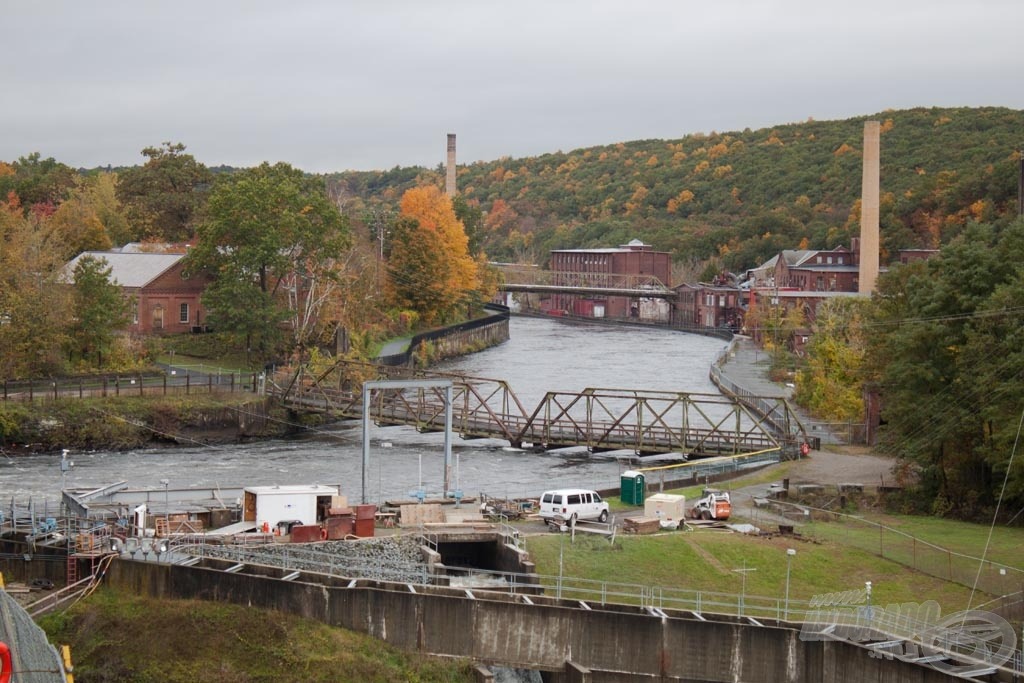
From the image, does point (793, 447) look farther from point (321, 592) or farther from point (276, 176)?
point (276, 176)

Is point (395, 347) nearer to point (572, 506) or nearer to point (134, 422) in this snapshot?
point (134, 422)

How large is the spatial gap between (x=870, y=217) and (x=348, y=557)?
352 ft

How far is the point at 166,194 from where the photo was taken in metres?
127

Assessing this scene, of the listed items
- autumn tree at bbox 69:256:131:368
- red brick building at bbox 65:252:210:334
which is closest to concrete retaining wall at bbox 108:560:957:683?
autumn tree at bbox 69:256:131:368

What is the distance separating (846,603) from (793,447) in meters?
24.6

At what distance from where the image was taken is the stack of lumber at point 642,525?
40406 mm

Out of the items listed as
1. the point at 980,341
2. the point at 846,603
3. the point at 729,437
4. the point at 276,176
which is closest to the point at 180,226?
the point at 276,176

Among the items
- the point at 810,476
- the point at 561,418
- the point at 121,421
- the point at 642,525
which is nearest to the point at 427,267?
the point at 561,418

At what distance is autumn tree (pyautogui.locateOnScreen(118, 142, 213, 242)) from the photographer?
12431 cm

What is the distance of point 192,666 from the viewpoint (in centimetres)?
3002

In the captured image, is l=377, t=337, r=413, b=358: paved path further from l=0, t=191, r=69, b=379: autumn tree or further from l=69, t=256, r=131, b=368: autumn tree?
l=0, t=191, r=69, b=379: autumn tree

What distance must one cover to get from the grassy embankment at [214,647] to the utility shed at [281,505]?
6889mm

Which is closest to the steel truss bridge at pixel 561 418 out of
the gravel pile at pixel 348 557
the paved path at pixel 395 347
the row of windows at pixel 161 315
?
the paved path at pixel 395 347

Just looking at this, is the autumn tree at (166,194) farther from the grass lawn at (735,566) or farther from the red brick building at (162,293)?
the grass lawn at (735,566)
